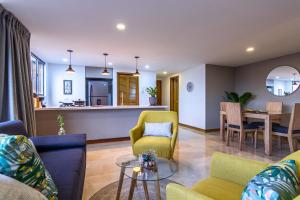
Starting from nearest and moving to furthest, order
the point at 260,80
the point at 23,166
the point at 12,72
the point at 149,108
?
the point at 23,166 < the point at 12,72 < the point at 149,108 < the point at 260,80

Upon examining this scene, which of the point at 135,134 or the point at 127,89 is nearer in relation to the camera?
the point at 135,134

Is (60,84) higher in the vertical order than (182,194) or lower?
higher

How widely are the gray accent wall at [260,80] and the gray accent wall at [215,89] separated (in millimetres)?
413

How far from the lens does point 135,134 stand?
3.03 meters

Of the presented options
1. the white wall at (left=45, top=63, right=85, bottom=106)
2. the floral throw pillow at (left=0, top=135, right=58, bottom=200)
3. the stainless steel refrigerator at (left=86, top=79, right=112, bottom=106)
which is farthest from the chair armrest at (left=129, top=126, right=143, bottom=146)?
the white wall at (left=45, top=63, right=85, bottom=106)

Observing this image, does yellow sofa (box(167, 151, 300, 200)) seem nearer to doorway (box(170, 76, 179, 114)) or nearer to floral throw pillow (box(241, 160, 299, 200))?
floral throw pillow (box(241, 160, 299, 200))

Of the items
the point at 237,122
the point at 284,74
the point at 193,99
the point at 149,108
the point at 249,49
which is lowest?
the point at 237,122

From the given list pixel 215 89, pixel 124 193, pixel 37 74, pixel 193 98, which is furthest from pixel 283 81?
pixel 37 74

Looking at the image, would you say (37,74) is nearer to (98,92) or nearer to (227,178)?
(98,92)

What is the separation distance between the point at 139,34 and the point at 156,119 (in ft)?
5.28

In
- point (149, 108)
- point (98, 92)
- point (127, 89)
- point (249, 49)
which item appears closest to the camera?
point (249, 49)

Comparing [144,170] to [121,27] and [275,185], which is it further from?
[121,27]

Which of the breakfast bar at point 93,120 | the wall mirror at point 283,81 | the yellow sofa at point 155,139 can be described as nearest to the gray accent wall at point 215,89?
the wall mirror at point 283,81

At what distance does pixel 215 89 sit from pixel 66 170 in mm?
5464
